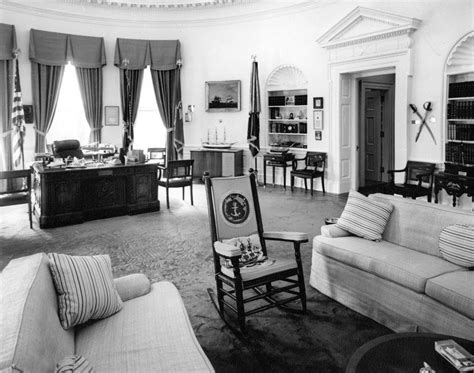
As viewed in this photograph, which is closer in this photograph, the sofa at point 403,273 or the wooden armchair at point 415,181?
the sofa at point 403,273

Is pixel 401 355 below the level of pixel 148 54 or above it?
below

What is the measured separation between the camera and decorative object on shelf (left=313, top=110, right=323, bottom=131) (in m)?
9.31

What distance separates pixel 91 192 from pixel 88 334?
16.5 feet

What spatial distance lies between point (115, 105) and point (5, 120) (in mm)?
2511

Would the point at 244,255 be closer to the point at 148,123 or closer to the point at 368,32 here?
the point at 368,32

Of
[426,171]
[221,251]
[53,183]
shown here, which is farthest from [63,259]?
[426,171]

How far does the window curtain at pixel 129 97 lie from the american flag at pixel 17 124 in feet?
7.60

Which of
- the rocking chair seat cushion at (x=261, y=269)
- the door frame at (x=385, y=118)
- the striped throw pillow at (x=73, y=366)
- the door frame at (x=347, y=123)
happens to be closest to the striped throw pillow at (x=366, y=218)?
the rocking chair seat cushion at (x=261, y=269)

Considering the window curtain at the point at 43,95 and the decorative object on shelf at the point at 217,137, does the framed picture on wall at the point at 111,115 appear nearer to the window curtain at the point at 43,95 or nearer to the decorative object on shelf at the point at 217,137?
the window curtain at the point at 43,95

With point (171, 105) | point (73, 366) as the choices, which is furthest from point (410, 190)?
point (171, 105)

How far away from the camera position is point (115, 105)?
10.8m

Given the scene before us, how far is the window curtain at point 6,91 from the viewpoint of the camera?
29.9ft

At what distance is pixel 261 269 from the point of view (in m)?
3.35

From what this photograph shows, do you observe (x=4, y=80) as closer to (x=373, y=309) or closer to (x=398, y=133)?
(x=398, y=133)
